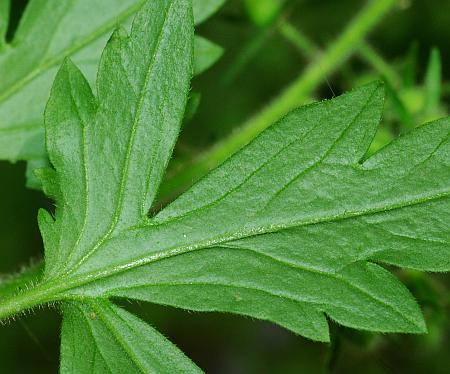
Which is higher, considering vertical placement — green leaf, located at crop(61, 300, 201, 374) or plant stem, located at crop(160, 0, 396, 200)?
plant stem, located at crop(160, 0, 396, 200)

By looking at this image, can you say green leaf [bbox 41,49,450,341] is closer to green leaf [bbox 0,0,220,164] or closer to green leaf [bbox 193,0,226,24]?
green leaf [bbox 0,0,220,164]

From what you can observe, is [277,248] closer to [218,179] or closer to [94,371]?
[218,179]

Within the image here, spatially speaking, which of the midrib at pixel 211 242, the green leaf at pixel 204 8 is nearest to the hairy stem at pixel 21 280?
the midrib at pixel 211 242

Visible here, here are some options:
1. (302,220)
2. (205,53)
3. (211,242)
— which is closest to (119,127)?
(211,242)

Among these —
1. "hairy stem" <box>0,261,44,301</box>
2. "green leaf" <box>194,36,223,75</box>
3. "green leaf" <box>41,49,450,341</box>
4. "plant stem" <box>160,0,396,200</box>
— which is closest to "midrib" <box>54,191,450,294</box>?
"green leaf" <box>41,49,450,341</box>

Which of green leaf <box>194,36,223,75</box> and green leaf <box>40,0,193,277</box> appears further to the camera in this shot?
green leaf <box>194,36,223,75</box>

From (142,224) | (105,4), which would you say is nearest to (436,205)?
(142,224)

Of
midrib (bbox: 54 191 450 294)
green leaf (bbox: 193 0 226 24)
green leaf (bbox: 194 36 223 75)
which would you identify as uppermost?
green leaf (bbox: 193 0 226 24)
